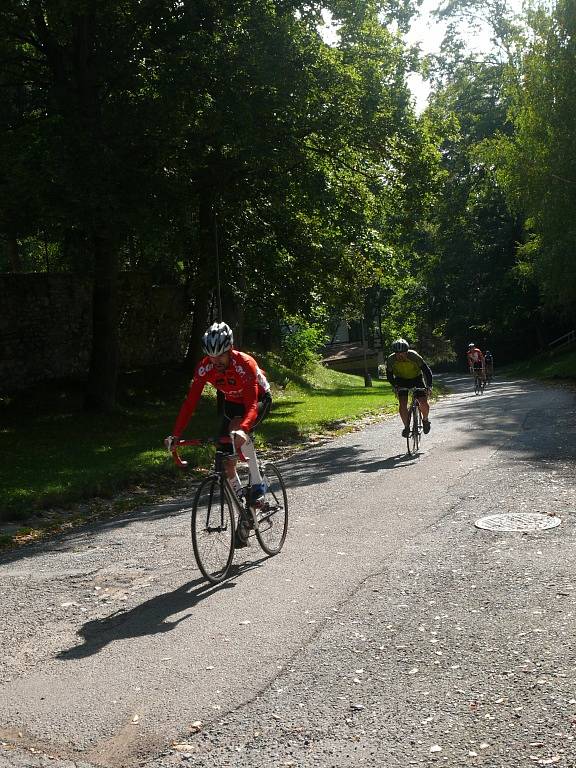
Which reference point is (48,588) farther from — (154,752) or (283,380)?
(283,380)

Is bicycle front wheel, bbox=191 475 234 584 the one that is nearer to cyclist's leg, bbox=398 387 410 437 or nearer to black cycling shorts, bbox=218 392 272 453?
black cycling shorts, bbox=218 392 272 453

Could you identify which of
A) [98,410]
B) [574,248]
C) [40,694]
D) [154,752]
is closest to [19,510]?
[40,694]

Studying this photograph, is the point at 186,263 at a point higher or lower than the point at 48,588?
higher

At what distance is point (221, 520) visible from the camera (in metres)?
7.71

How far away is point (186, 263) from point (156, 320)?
6.35 meters

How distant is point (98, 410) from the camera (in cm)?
2216

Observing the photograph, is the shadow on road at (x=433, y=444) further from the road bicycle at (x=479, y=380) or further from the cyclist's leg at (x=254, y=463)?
the road bicycle at (x=479, y=380)

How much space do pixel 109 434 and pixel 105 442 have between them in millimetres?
1233

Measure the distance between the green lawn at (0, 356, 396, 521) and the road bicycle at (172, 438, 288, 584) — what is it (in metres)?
4.73

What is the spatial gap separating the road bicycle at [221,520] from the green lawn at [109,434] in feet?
15.5

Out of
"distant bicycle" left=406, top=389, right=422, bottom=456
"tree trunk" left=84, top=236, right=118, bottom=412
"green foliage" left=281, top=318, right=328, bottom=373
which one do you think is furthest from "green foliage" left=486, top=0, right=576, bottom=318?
"distant bicycle" left=406, top=389, right=422, bottom=456

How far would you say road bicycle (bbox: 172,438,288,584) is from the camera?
297 inches

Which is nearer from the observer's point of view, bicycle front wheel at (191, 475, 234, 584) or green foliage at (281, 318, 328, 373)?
bicycle front wheel at (191, 475, 234, 584)

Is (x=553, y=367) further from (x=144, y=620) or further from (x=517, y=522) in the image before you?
(x=144, y=620)
